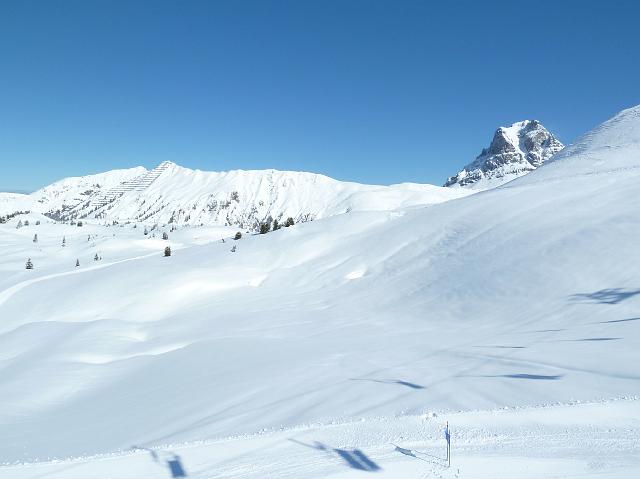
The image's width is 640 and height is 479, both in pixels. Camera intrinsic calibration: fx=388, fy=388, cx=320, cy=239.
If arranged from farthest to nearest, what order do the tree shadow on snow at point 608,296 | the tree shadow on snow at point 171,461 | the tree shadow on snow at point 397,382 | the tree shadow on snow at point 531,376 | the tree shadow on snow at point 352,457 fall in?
the tree shadow on snow at point 608,296 → the tree shadow on snow at point 397,382 → the tree shadow on snow at point 531,376 → the tree shadow on snow at point 171,461 → the tree shadow on snow at point 352,457

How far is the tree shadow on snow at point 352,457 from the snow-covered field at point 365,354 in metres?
0.04

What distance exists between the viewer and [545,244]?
24.2 meters

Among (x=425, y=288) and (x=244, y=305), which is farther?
(x=244, y=305)

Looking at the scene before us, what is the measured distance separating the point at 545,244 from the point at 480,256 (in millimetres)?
4012

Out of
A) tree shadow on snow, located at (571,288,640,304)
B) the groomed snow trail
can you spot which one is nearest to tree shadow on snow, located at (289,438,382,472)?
the groomed snow trail

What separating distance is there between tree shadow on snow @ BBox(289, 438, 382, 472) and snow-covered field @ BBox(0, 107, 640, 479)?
37mm

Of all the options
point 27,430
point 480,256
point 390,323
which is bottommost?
point 27,430

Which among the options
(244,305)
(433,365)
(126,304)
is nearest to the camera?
(433,365)

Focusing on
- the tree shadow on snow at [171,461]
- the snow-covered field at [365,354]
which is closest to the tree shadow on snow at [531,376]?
the snow-covered field at [365,354]

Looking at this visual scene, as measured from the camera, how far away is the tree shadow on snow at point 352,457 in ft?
21.3

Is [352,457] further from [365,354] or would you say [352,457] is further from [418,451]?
[365,354]

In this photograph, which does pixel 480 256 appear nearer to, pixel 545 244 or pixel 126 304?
pixel 545 244

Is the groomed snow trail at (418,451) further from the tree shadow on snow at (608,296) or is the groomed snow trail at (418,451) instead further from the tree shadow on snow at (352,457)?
the tree shadow on snow at (608,296)

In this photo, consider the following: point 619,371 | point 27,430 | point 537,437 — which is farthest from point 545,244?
point 27,430
